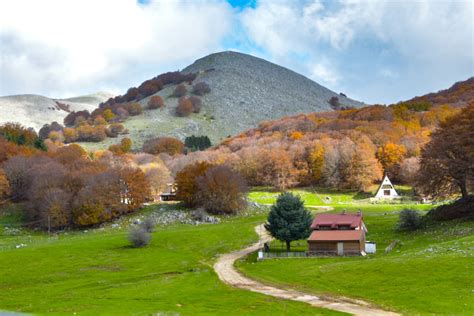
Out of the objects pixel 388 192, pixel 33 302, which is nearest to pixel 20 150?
pixel 388 192

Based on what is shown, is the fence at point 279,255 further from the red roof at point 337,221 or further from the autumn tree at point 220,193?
the autumn tree at point 220,193

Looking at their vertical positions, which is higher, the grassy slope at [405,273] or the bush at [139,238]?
the bush at [139,238]

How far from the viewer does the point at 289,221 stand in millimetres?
67625

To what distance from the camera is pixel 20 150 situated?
13512 cm

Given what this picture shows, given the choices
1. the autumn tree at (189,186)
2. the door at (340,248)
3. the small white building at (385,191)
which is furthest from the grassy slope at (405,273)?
the small white building at (385,191)

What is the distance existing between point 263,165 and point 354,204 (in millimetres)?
36139

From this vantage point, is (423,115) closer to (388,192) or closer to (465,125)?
(388,192)

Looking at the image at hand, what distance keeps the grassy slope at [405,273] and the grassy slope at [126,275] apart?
5256 millimetres

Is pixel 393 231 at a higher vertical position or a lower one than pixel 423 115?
lower

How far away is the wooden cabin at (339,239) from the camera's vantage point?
6206 centimetres

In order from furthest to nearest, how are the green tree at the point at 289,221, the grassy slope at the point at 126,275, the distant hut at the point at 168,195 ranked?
the distant hut at the point at 168,195
the green tree at the point at 289,221
the grassy slope at the point at 126,275

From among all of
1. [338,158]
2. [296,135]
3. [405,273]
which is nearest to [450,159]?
[405,273]

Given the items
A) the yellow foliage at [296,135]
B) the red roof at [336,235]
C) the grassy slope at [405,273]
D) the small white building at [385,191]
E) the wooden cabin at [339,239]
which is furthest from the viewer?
the yellow foliage at [296,135]

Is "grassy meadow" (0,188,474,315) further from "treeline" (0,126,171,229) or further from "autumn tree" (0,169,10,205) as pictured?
"autumn tree" (0,169,10,205)
